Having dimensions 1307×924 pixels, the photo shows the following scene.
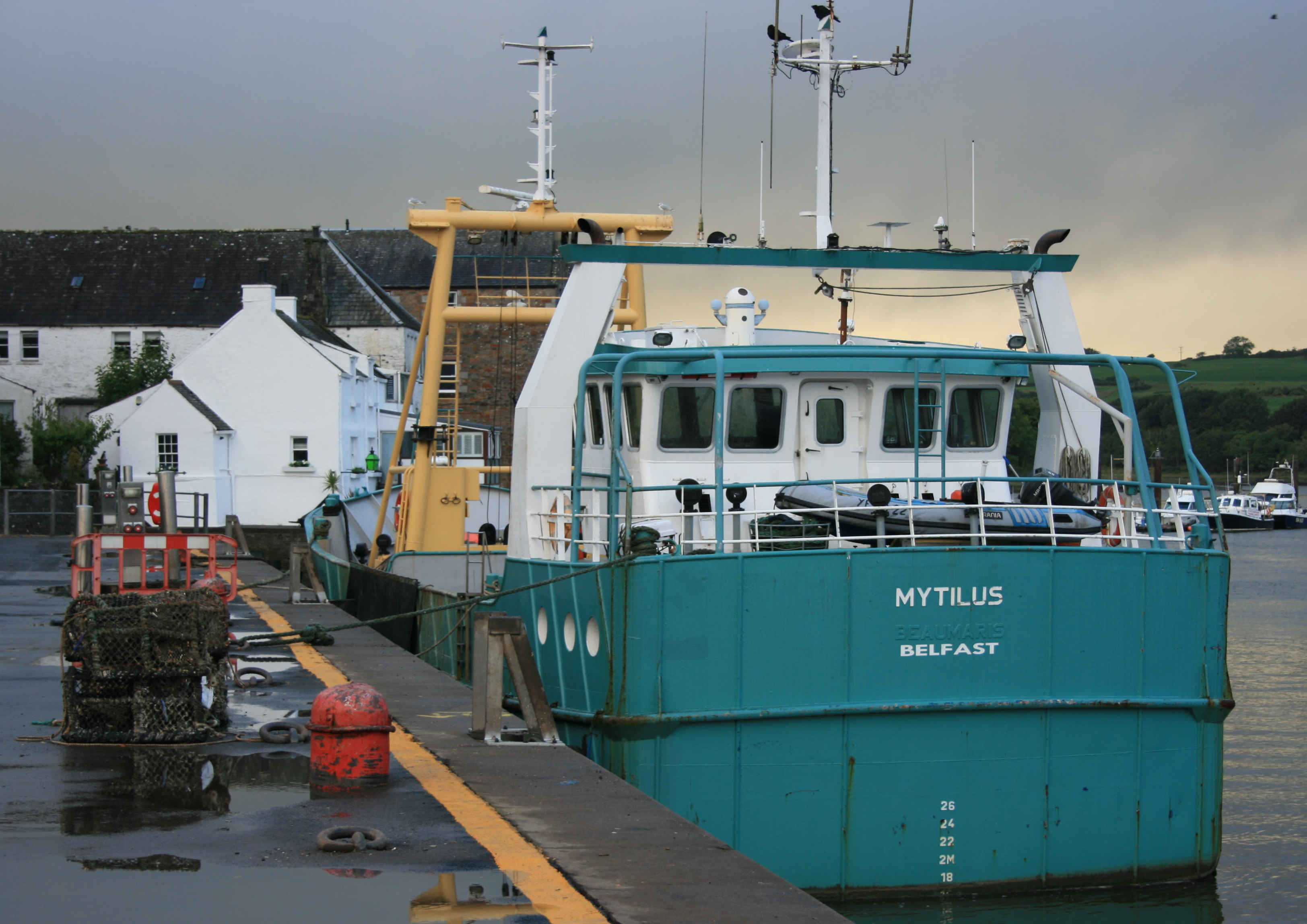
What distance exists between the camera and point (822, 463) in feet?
41.6

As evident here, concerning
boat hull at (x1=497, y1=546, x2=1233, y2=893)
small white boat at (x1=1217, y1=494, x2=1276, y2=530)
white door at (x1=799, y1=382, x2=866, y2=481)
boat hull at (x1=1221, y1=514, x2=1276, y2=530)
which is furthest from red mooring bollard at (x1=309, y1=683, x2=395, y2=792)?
boat hull at (x1=1221, y1=514, x2=1276, y2=530)

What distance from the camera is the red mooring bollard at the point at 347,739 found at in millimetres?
8078

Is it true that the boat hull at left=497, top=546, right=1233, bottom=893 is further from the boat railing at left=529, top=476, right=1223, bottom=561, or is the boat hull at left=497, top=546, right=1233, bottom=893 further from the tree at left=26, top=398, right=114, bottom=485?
the tree at left=26, top=398, right=114, bottom=485

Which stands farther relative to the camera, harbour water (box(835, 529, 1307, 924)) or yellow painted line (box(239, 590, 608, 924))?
harbour water (box(835, 529, 1307, 924))

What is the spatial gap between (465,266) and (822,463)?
165 ft

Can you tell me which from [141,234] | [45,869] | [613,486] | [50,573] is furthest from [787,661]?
[141,234]

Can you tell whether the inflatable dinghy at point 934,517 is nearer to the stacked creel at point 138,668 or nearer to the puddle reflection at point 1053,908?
the puddle reflection at point 1053,908

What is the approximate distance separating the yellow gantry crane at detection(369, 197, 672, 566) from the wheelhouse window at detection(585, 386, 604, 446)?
187 inches

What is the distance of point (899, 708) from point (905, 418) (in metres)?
3.98

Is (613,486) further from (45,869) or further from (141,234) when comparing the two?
(141,234)

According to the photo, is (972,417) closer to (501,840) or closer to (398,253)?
(501,840)

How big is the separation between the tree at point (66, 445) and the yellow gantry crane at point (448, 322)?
1131 inches

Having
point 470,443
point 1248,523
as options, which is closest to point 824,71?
point 470,443

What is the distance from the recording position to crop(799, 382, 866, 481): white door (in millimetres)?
12664
